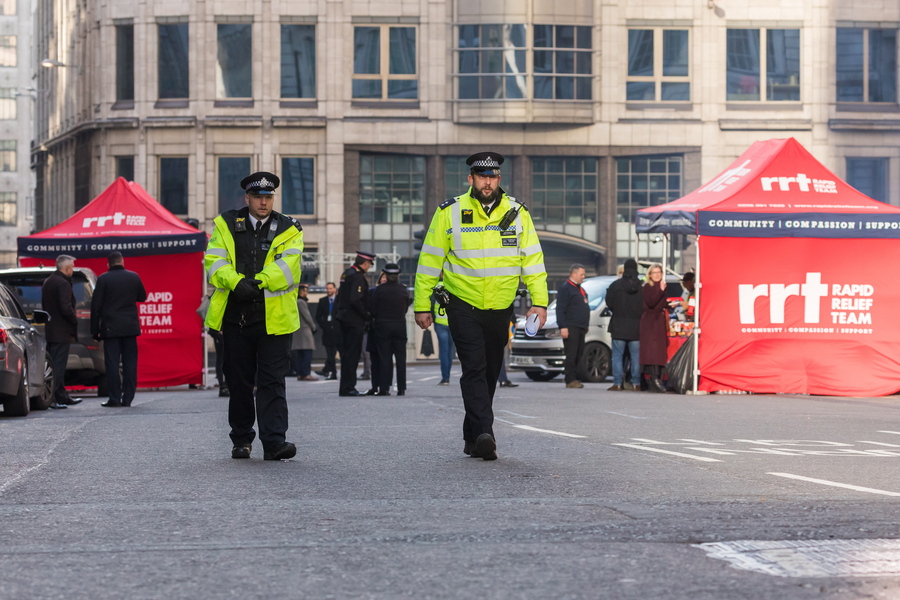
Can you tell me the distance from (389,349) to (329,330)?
29.9ft

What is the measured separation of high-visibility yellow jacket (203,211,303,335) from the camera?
9328 mm

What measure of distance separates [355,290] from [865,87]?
30668mm

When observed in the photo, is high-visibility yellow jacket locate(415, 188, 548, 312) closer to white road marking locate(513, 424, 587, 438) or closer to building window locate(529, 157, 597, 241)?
white road marking locate(513, 424, 587, 438)

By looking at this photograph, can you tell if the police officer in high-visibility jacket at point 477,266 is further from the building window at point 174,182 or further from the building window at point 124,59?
the building window at point 124,59

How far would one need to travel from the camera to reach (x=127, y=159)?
47.3m

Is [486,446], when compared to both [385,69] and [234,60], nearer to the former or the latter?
[385,69]

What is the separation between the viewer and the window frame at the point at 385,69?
45.9 meters

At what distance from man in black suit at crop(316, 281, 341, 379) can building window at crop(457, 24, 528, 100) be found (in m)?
17.7

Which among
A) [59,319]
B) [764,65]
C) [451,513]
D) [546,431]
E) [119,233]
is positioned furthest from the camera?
[764,65]

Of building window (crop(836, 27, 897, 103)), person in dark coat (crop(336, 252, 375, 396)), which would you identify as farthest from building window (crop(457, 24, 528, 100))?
person in dark coat (crop(336, 252, 375, 396))

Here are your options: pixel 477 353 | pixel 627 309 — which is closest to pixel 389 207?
pixel 627 309

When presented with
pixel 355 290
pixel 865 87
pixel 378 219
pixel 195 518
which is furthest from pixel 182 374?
pixel 865 87

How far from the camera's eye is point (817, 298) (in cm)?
1912

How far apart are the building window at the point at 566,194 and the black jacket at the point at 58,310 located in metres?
29.4
